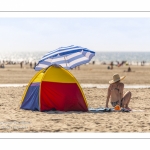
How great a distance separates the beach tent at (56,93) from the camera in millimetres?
10750

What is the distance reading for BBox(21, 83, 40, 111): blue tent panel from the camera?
10.9 m

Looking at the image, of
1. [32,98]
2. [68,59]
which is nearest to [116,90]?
[68,59]

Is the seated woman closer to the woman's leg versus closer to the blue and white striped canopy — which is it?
the woman's leg

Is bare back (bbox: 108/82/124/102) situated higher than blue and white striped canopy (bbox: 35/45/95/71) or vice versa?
blue and white striped canopy (bbox: 35/45/95/71)

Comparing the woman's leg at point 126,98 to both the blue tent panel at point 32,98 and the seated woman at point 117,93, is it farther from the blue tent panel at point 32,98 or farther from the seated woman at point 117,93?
the blue tent panel at point 32,98

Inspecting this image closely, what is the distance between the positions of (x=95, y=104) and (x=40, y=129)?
474 centimetres

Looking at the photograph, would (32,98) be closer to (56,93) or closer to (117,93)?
(56,93)

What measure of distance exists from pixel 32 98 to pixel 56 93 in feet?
2.66

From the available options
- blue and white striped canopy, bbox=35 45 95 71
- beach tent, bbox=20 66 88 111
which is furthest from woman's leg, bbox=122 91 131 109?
blue and white striped canopy, bbox=35 45 95 71

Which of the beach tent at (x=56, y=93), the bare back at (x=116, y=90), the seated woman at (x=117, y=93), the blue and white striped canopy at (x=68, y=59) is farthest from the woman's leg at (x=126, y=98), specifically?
the blue and white striped canopy at (x=68, y=59)

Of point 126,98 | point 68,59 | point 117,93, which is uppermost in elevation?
point 68,59

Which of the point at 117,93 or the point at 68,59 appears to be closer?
the point at 117,93

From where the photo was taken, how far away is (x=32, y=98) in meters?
11.1

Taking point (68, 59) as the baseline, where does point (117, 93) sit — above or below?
below
